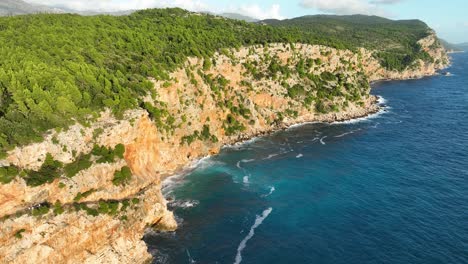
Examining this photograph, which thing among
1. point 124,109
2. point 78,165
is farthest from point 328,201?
point 78,165

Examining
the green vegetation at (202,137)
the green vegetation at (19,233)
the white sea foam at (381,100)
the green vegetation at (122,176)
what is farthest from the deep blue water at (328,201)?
the white sea foam at (381,100)

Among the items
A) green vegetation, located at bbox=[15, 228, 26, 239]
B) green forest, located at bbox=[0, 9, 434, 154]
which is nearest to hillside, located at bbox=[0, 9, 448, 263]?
green forest, located at bbox=[0, 9, 434, 154]

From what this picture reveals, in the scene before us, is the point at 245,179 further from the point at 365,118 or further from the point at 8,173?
the point at 365,118

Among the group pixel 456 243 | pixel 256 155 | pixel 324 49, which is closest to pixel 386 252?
pixel 456 243

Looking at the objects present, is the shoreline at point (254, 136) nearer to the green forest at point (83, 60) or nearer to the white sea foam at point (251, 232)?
the white sea foam at point (251, 232)

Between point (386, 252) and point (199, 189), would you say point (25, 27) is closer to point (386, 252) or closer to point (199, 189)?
point (199, 189)

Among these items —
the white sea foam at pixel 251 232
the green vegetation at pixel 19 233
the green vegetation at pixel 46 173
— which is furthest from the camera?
the white sea foam at pixel 251 232
